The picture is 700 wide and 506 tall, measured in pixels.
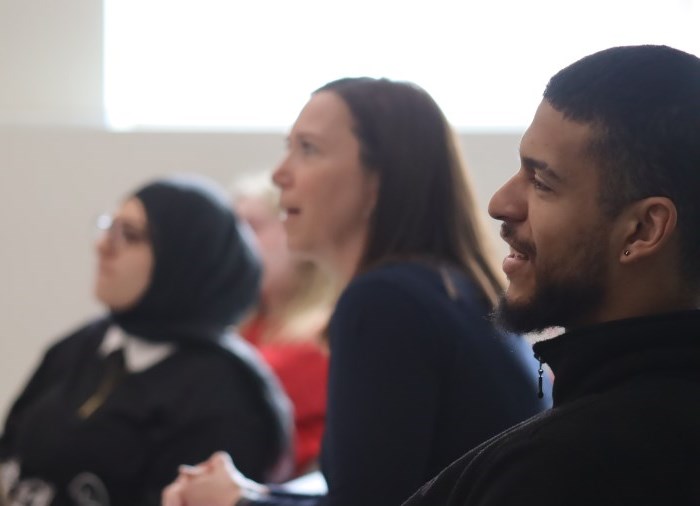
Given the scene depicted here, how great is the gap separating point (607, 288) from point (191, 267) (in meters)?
1.74

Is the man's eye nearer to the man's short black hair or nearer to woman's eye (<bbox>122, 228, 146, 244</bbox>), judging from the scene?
the man's short black hair

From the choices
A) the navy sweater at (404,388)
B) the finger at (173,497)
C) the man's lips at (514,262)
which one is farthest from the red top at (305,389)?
the man's lips at (514,262)

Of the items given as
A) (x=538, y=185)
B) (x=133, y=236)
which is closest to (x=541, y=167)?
(x=538, y=185)

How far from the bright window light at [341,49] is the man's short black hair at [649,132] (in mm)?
2857

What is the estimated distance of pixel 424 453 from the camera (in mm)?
1678

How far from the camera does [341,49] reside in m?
4.30

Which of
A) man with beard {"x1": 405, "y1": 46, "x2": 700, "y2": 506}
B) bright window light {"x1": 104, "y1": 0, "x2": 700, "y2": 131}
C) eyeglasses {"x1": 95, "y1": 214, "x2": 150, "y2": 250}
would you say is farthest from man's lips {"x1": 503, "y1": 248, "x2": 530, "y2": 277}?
bright window light {"x1": 104, "y1": 0, "x2": 700, "y2": 131}

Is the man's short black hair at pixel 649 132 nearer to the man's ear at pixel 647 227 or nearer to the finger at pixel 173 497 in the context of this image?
the man's ear at pixel 647 227

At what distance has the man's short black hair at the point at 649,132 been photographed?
3.91 ft

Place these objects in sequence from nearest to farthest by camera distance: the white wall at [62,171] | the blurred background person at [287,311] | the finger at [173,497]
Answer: the finger at [173,497] < the blurred background person at [287,311] < the white wall at [62,171]

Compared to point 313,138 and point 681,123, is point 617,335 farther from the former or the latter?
point 313,138

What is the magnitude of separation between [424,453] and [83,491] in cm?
112

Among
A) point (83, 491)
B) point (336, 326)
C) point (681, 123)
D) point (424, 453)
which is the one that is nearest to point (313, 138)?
point (336, 326)

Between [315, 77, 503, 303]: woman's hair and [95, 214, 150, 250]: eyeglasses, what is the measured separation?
1.08 meters
